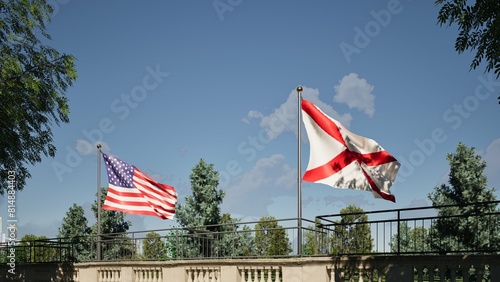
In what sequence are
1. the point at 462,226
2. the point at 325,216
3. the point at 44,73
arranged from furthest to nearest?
1. the point at 462,226
2. the point at 44,73
3. the point at 325,216

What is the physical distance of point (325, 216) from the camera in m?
16.7

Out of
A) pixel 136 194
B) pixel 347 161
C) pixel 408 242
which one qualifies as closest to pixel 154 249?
pixel 136 194

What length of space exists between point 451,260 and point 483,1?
622 centimetres

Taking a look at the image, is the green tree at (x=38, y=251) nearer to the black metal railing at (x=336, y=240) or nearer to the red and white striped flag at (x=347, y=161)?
the black metal railing at (x=336, y=240)

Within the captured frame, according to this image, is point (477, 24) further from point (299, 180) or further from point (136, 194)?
point (136, 194)

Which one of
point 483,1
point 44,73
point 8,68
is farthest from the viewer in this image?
point 44,73

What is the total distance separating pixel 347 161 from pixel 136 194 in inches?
382

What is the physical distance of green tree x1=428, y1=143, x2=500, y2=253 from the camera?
95.2ft

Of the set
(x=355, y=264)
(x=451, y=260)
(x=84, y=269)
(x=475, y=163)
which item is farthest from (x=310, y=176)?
(x=475, y=163)

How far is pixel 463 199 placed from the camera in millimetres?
31625

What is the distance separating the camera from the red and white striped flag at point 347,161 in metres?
15.4

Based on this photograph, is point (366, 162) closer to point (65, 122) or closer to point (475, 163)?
point (65, 122)

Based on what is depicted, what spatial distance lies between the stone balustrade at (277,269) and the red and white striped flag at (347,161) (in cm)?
196

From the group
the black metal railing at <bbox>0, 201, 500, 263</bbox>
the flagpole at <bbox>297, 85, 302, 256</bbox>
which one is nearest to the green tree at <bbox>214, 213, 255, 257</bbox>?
the black metal railing at <bbox>0, 201, 500, 263</bbox>
